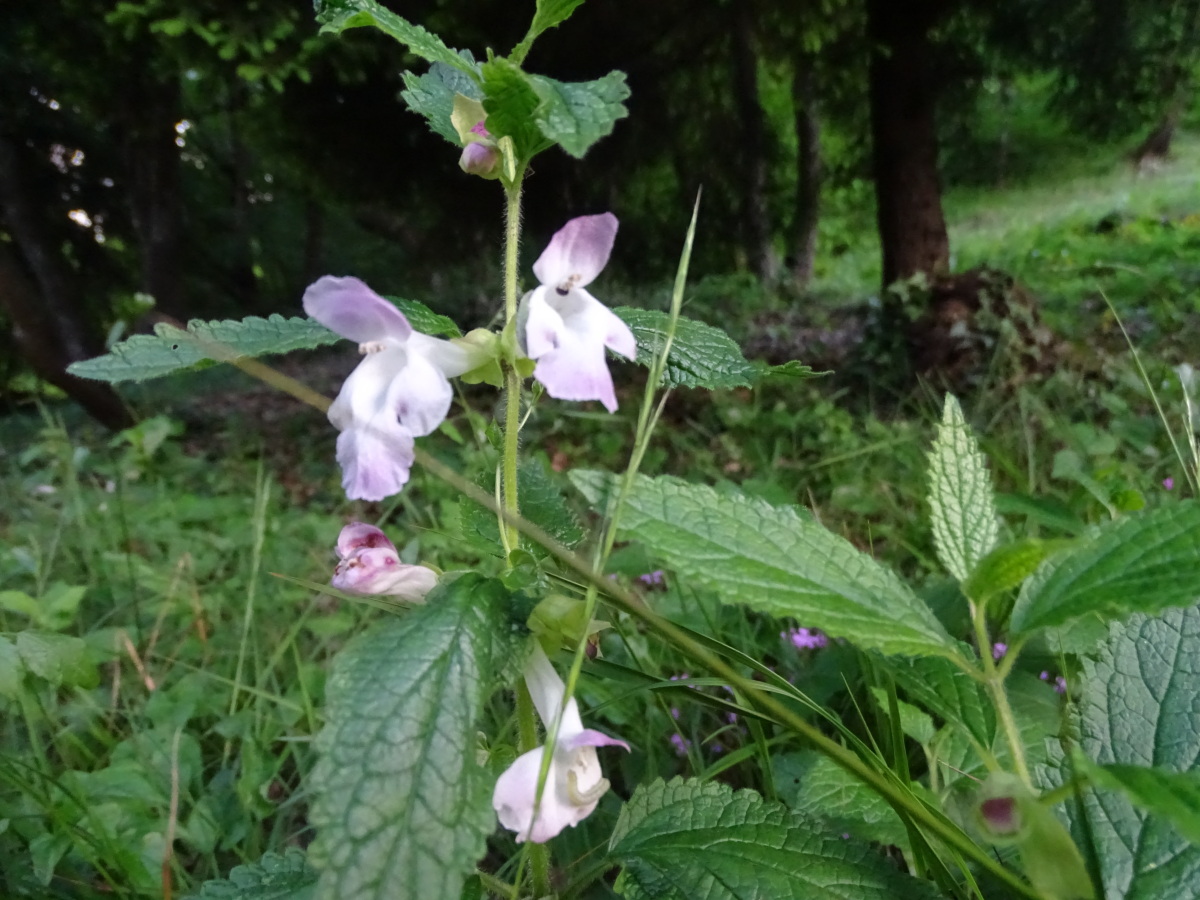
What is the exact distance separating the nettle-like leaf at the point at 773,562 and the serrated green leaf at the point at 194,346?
229mm

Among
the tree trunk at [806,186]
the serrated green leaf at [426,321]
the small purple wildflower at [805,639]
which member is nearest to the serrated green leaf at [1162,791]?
the serrated green leaf at [426,321]

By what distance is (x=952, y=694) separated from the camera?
1.60ft

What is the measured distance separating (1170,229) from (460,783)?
6.94m

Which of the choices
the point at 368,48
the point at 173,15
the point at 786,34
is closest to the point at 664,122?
the point at 786,34

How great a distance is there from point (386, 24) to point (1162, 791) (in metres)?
0.59

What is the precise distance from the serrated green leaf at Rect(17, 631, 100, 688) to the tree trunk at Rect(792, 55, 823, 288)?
14.6ft

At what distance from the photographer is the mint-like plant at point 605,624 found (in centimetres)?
36

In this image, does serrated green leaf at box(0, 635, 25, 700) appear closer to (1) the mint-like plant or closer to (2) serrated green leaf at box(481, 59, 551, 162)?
(1) the mint-like plant

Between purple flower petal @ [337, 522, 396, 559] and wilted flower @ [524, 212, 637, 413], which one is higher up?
wilted flower @ [524, 212, 637, 413]

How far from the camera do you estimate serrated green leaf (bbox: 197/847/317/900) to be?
519 millimetres

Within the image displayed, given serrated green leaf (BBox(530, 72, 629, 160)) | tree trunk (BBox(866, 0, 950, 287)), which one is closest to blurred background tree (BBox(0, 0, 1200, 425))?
tree trunk (BBox(866, 0, 950, 287))

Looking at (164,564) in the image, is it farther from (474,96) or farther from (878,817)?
(878,817)

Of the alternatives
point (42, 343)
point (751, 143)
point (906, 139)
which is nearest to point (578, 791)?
point (906, 139)

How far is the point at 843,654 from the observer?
38.2 inches
